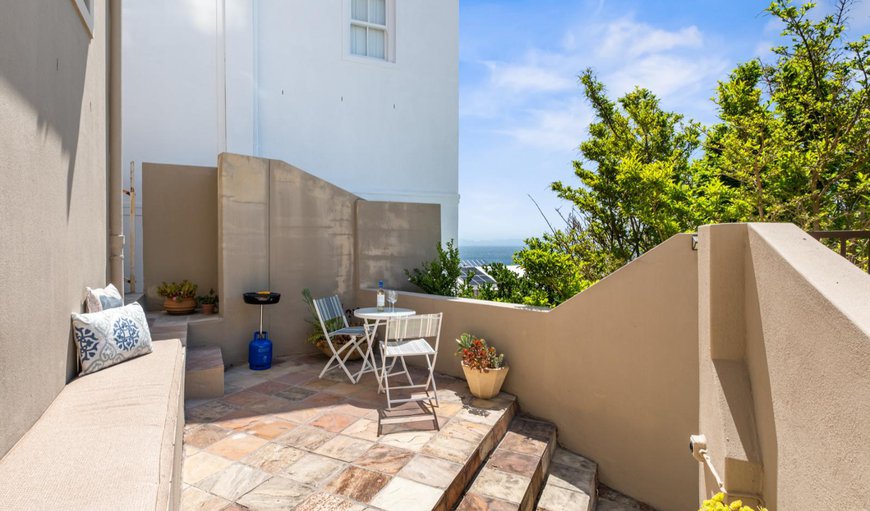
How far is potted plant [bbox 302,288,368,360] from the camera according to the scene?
550 cm

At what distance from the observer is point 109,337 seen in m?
3.02

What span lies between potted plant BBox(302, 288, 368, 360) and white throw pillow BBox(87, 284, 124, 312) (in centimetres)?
215

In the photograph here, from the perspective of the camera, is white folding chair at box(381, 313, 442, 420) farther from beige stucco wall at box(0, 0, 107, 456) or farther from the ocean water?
the ocean water

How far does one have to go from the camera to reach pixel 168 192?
6.06 m

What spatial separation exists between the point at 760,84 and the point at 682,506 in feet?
21.9

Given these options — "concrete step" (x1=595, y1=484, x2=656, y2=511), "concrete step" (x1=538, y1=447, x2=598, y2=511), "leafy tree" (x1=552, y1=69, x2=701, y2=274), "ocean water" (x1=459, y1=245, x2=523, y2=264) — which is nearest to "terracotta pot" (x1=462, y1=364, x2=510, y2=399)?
"concrete step" (x1=538, y1=447, x2=598, y2=511)

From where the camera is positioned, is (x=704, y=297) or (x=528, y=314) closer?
(x=704, y=297)

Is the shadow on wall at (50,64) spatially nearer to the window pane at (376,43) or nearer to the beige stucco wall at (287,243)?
the beige stucco wall at (287,243)

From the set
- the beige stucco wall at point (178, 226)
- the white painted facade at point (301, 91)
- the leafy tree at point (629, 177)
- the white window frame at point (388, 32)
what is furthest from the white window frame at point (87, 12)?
the white window frame at point (388, 32)

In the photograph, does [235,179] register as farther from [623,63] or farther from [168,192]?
[623,63]

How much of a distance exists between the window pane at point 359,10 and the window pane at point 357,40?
0.20 meters

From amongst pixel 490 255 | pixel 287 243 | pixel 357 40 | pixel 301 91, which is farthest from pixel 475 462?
pixel 490 255

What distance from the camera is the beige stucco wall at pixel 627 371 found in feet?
11.0

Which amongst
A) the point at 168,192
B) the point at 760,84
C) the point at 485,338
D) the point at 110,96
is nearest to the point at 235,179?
the point at 168,192
